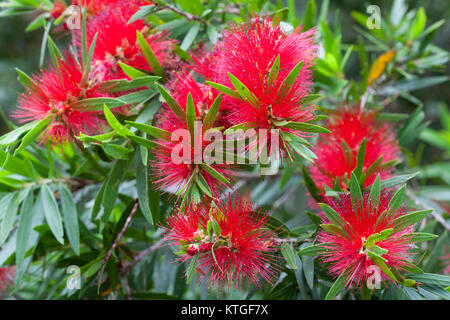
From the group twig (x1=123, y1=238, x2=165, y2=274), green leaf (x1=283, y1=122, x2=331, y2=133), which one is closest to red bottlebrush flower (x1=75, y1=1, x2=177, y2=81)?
green leaf (x1=283, y1=122, x2=331, y2=133)

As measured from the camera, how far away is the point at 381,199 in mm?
899

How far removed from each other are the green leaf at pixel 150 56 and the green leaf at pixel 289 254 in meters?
0.48

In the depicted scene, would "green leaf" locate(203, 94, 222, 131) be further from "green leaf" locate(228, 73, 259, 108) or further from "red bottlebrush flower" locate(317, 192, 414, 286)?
"red bottlebrush flower" locate(317, 192, 414, 286)

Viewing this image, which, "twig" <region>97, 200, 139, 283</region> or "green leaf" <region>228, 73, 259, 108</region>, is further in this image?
"twig" <region>97, 200, 139, 283</region>

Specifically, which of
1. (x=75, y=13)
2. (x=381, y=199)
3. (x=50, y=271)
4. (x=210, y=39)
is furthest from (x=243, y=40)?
(x=50, y=271)

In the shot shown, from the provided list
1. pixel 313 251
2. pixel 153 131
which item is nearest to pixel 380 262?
pixel 313 251

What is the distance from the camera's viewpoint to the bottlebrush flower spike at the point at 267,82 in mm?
815

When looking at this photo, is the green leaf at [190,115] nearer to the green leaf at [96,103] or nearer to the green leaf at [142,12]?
the green leaf at [96,103]

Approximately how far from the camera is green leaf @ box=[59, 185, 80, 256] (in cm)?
106

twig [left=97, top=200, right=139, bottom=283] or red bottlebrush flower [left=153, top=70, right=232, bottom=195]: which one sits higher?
red bottlebrush flower [left=153, top=70, right=232, bottom=195]

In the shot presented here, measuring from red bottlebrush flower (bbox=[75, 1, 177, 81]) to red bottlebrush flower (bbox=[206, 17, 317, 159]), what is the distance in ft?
0.74

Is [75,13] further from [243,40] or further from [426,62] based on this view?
[426,62]

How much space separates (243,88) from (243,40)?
0.44 ft

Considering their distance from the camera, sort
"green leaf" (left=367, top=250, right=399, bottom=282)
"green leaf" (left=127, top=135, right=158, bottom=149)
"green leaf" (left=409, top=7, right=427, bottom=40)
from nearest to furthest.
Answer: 1. "green leaf" (left=367, top=250, right=399, bottom=282)
2. "green leaf" (left=127, top=135, right=158, bottom=149)
3. "green leaf" (left=409, top=7, right=427, bottom=40)
